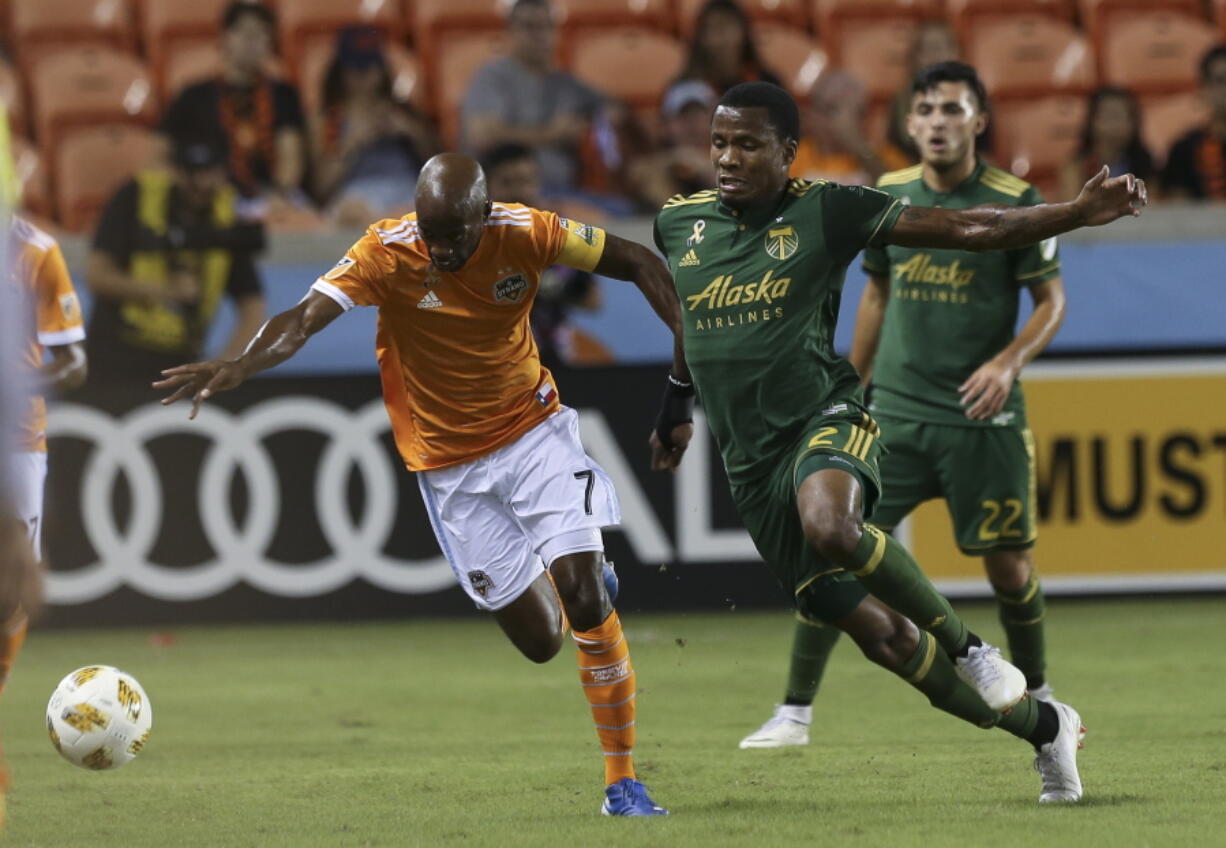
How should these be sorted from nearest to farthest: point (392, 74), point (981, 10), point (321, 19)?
point (392, 74)
point (321, 19)
point (981, 10)

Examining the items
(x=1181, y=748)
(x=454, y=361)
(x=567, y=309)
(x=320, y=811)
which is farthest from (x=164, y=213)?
(x=1181, y=748)

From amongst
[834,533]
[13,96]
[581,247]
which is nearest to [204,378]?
[581,247]

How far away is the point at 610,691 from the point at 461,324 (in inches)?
52.6

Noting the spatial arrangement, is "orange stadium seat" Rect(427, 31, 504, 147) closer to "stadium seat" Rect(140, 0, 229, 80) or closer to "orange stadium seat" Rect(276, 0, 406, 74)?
"orange stadium seat" Rect(276, 0, 406, 74)

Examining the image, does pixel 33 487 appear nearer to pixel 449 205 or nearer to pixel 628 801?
pixel 449 205

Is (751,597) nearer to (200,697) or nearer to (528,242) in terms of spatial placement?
(200,697)

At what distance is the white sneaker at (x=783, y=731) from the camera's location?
7.11m

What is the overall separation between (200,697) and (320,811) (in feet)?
10.1

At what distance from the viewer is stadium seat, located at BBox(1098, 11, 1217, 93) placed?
14141mm

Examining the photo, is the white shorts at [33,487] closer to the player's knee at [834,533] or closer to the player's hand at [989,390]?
the player's knee at [834,533]

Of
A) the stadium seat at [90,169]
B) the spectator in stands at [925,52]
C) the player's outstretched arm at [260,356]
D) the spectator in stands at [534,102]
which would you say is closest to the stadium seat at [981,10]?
the spectator in stands at [925,52]

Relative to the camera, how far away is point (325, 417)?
1095 cm

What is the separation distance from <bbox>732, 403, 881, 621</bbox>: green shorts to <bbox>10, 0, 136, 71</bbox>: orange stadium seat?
372 inches

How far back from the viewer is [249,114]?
39.4 ft
